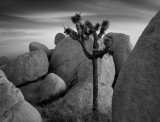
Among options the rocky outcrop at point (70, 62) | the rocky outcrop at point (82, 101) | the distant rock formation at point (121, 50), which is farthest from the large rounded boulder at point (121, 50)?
the rocky outcrop at point (82, 101)

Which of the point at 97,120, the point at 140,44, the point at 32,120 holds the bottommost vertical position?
the point at 97,120

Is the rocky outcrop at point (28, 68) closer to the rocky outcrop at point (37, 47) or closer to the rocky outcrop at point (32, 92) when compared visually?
the rocky outcrop at point (32, 92)

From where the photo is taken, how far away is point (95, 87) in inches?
729

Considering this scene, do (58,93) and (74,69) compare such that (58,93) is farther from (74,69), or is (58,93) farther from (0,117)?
(0,117)

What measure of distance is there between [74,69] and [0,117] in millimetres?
10567

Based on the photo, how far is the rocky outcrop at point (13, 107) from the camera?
14352 millimetres

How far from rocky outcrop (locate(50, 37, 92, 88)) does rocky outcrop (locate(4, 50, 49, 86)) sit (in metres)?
1.34

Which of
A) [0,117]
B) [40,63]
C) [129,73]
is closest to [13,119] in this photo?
[0,117]

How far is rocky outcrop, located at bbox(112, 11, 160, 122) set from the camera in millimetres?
6133

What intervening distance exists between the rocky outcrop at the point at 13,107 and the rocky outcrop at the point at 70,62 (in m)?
7.85

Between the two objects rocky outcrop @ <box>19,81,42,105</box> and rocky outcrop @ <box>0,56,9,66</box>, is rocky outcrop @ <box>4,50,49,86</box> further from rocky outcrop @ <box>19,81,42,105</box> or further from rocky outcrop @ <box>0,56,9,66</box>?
rocky outcrop @ <box>0,56,9,66</box>

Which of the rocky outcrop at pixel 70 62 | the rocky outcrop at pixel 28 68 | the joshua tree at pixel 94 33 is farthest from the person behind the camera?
the rocky outcrop at pixel 28 68

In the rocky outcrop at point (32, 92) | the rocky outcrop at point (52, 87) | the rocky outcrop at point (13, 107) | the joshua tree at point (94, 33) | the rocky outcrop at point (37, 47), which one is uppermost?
the joshua tree at point (94, 33)

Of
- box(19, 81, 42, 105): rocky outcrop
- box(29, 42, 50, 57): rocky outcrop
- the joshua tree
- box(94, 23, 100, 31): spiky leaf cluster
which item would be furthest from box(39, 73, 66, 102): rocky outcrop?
box(29, 42, 50, 57): rocky outcrop
